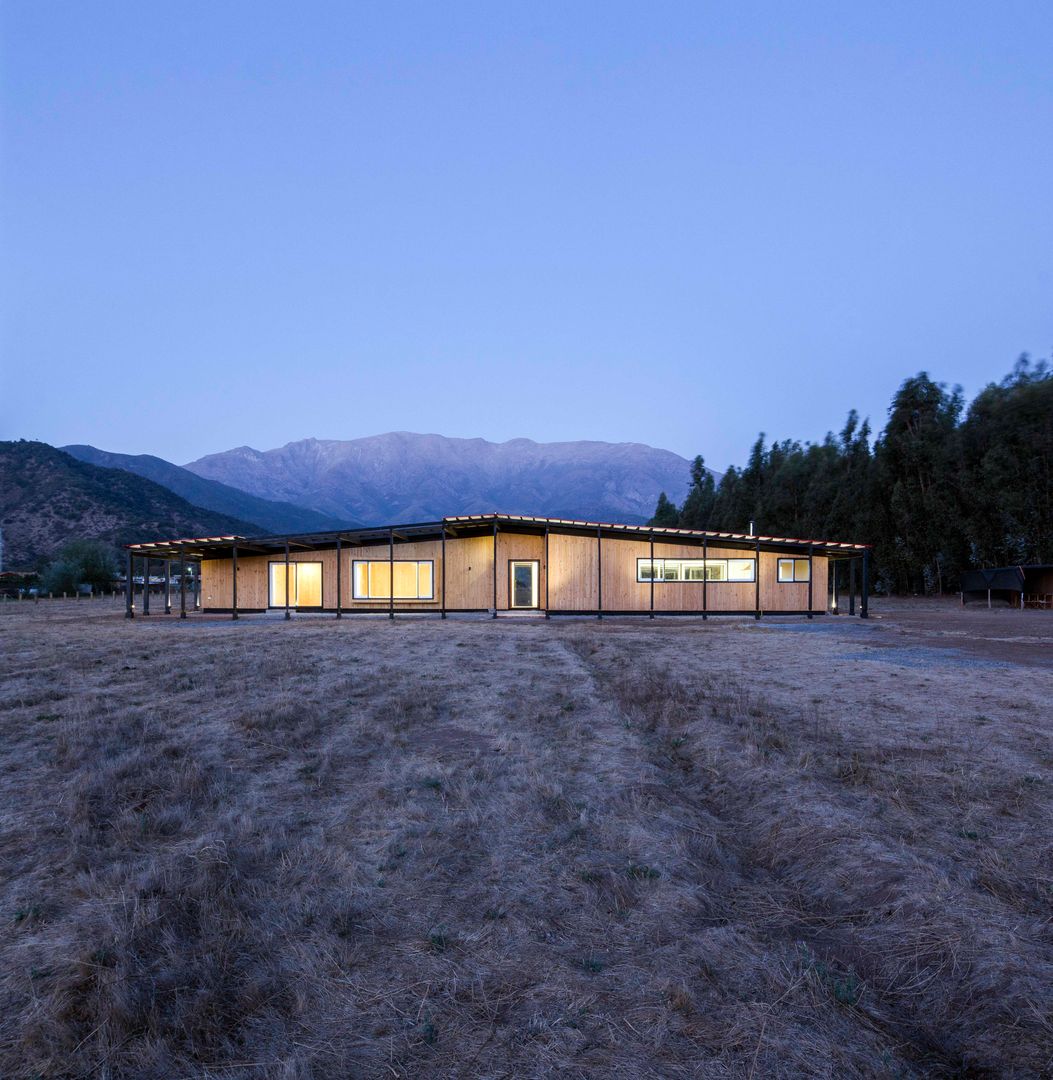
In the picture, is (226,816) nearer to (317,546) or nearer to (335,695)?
(335,695)

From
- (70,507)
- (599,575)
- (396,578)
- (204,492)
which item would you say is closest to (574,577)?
(599,575)

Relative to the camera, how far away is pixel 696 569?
74.1ft

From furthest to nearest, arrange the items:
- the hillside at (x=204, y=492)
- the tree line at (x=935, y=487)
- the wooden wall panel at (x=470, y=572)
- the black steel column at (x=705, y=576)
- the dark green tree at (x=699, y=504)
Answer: the hillside at (x=204, y=492) → the dark green tree at (x=699, y=504) → the tree line at (x=935, y=487) → the wooden wall panel at (x=470, y=572) → the black steel column at (x=705, y=576)

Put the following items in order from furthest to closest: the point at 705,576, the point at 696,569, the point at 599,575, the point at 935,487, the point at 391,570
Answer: the point at 935,487 < the point at 696,569 < the point at 705,576 < the point at 391,570 < the point at 599,575

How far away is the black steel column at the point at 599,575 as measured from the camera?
68.2 feet

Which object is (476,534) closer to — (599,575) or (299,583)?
(599,575)

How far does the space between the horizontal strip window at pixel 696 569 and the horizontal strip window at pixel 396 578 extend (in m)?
7.65

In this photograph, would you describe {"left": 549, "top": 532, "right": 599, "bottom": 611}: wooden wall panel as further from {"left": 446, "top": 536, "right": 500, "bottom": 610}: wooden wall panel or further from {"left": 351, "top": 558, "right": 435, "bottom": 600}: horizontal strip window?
{"left": 351, "top": 558, "right": 435, "bottom": 600}: horizontal strip window

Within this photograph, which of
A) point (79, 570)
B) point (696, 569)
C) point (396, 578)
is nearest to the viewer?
point (696, 569)

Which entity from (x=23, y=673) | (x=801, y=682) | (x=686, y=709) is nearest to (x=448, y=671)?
(x=686, y=709)

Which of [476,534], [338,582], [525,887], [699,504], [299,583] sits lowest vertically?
[525,887]

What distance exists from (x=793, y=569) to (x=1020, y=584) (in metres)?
13.3

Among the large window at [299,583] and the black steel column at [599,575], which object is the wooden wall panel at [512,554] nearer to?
the black steel column at [599,575]

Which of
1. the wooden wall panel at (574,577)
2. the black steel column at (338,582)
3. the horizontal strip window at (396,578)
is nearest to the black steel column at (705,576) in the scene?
the wooden wall panel at (574,577)
